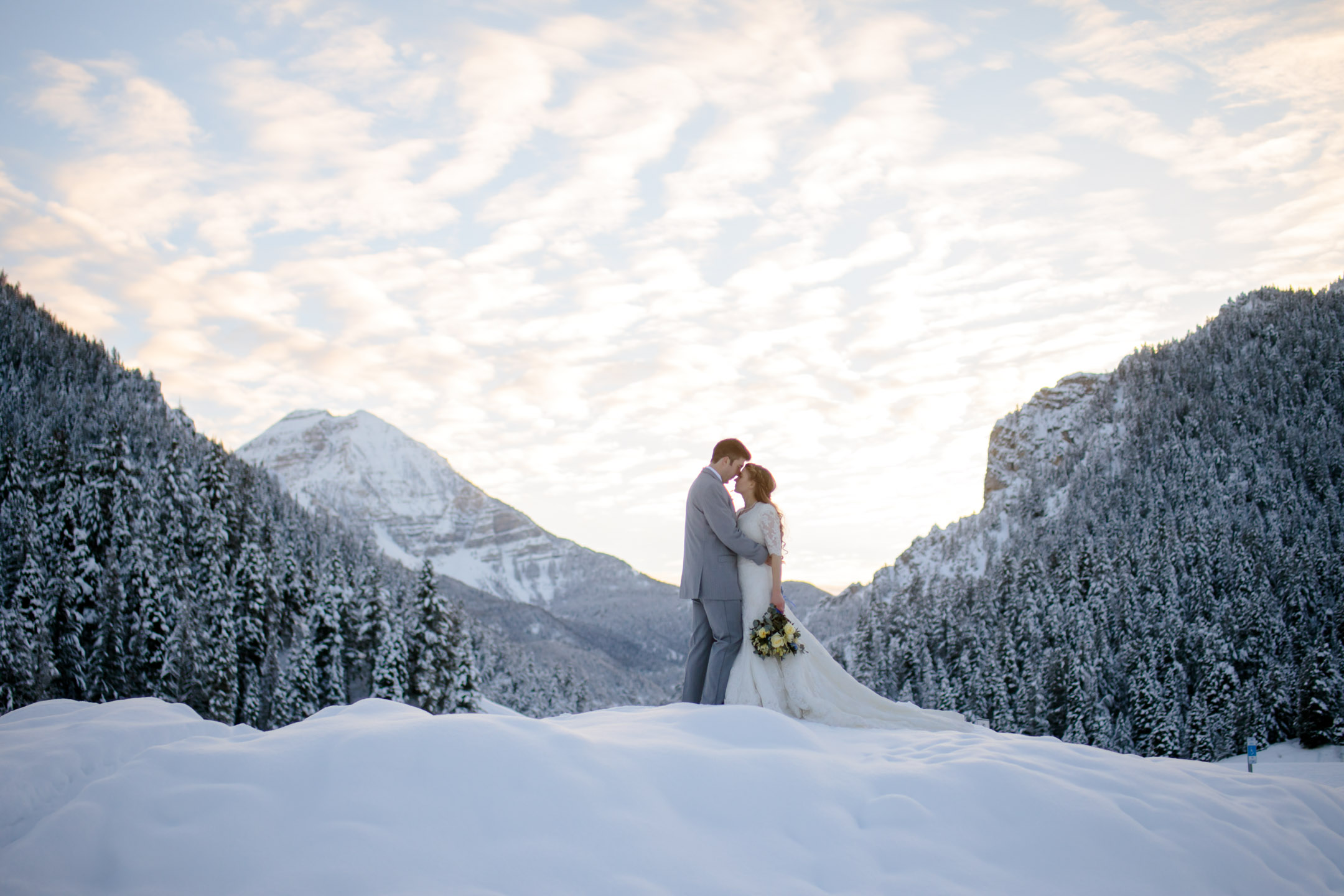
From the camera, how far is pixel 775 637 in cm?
762

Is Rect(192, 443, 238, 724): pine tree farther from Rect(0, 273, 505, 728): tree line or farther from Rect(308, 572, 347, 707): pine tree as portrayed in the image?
Rect(308, 572, 347, 707): pine tree

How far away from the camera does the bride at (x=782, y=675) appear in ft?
24.3

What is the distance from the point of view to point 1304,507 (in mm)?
114312

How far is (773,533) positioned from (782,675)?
1.43 metres

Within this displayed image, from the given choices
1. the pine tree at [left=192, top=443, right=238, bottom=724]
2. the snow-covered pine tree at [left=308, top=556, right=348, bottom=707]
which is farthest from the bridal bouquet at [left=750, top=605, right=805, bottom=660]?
the snow-covered pine tree at [left=308, top=556, right=348, bottom=707]

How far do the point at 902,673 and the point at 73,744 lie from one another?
6877 centimetres

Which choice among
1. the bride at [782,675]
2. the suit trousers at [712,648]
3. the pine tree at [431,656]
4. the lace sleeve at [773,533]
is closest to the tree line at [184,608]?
the pine tree at [431,656]

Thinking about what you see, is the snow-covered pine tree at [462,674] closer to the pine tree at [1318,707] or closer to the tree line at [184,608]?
the tree line at [184,608]

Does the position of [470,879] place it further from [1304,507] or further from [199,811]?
[1304,507]

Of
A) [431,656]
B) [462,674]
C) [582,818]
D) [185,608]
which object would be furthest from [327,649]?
[582,818]

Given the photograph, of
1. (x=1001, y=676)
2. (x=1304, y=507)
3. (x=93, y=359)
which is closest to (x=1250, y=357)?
(x=1304, y=507)

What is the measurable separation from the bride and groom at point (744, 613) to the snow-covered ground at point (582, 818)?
2.71 metres

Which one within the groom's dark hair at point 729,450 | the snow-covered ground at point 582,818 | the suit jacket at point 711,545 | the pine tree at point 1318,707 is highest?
the groom's dark hair at point 729,450

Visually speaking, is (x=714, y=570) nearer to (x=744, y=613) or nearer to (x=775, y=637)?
(x=744, y=613)
